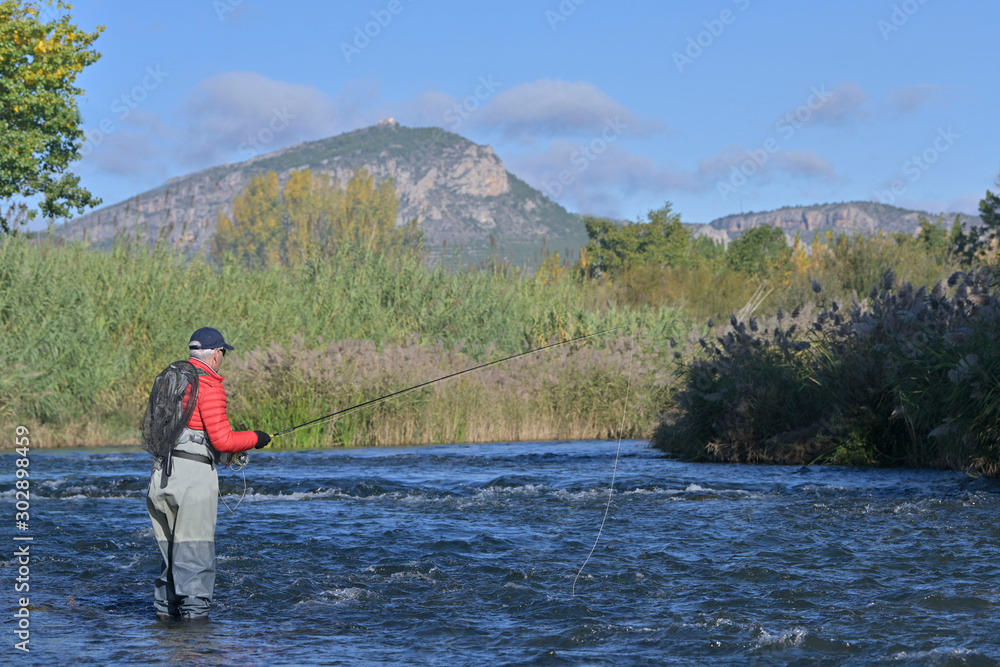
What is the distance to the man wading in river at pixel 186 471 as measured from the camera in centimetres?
569

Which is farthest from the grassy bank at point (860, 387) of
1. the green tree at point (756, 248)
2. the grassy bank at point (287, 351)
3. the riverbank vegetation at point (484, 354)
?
the green tree at point (756, 248)

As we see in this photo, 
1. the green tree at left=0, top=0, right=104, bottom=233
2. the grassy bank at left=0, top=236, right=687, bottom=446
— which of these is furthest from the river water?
the green tree at left=0, top=0, right=104, bottom=233

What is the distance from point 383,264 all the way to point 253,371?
5090mm

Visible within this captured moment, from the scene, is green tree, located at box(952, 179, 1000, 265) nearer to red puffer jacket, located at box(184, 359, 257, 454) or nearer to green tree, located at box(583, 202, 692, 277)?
green tree, located at box(583, 202, 692, 277)

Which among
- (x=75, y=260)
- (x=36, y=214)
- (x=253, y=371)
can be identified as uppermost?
(x=36, y=214)

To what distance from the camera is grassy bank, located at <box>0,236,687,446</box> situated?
1688 cm

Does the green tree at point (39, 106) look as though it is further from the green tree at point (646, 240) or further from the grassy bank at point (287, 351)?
the green tree at point (646, 240)

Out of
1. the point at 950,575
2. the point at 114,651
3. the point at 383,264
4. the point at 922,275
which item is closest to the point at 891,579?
the point at 950,575

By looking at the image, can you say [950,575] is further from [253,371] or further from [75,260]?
[75,260]

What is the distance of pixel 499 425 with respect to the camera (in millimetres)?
17953

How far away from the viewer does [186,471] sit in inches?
227

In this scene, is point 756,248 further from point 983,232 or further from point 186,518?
point 186,518

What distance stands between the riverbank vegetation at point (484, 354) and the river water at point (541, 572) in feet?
4.05

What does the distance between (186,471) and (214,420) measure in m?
0.33
